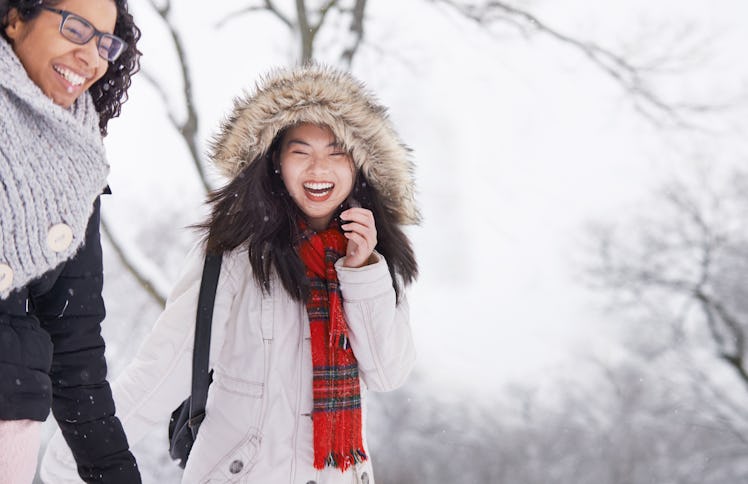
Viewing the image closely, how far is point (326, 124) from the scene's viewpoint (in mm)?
1924

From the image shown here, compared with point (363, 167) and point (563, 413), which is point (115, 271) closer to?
point (563, 413)

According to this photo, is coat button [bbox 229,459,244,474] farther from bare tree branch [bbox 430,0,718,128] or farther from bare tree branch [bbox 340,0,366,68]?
bare tree branch [bbox 430,0,718,128]

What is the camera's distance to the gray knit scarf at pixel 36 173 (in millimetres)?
1092

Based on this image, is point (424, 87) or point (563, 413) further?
point (424, 87)

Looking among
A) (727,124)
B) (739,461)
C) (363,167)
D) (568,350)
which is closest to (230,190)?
(363,167)

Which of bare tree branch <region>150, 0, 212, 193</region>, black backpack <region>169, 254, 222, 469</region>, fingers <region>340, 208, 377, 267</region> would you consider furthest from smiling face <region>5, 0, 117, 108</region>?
bare tree branch <region>150, 0, 212, 193</region>

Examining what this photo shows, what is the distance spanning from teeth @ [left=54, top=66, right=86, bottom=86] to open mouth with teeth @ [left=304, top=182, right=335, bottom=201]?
77cm

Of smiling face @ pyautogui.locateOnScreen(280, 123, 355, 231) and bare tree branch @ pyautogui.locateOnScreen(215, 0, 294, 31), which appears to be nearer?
smiling face @ pyautogui.locateOnScreen(280, 123, 355, 231)

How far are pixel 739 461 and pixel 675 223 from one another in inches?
108

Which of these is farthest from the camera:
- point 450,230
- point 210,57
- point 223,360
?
point 450,230

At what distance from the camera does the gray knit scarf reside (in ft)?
3.58

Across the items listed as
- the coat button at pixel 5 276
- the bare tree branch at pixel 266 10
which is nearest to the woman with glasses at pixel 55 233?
the coat button at pixel 5 276

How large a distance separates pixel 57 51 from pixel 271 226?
2.76 ft

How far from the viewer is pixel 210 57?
7.90 m
